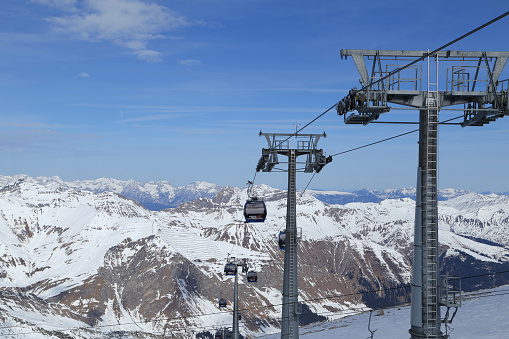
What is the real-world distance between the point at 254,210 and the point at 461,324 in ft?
123

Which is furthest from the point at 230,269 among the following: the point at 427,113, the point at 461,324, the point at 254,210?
the point at 427,113

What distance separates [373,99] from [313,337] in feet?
244

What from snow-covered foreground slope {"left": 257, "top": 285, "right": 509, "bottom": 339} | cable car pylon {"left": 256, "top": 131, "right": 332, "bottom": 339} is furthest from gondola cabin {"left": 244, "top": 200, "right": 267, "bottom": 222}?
snow-covered foreground slope {"left": 257, "top": 285, "right": 509, "bottom": 339}

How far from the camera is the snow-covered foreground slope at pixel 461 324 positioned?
6531cm

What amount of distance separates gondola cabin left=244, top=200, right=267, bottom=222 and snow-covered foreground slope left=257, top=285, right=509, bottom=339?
25933mm

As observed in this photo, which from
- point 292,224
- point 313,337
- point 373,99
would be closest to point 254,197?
point 292,224

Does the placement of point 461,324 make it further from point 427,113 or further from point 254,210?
point 427,113

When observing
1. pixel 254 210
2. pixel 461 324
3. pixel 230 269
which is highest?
pixel 254 210

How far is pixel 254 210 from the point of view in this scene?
5294cm

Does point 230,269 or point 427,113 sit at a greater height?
point 427,113

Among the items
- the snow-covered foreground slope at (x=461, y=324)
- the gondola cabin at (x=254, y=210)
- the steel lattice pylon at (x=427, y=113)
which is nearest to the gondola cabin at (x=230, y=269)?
the gondola cabin at (x=254, y=210)

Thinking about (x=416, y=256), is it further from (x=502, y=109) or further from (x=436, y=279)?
(x=502, y=109)

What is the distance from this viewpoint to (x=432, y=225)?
1891 centimetres

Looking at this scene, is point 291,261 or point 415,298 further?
point 291,261
